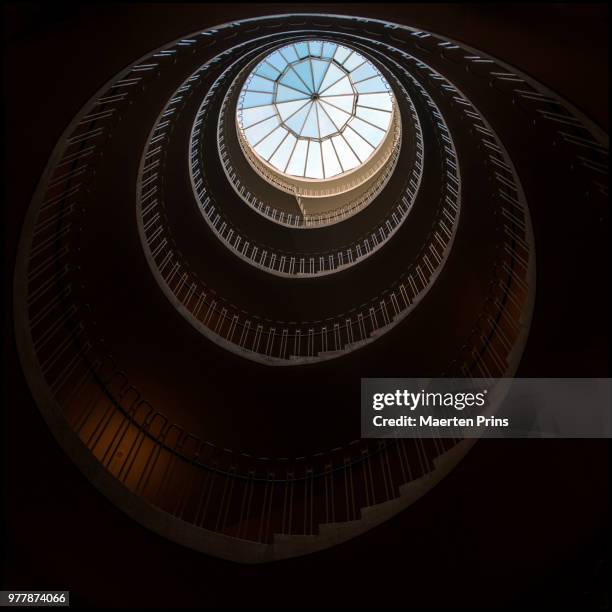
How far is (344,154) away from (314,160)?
1.04 meters

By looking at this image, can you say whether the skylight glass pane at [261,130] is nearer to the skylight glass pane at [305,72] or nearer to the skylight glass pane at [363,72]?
the skylight glass pane at [305,72]

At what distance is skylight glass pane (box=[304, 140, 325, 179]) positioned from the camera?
1495cm

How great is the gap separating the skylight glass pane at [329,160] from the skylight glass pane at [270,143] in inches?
56.0

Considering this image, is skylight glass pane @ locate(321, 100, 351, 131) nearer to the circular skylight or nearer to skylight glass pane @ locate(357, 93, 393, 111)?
the circular skylight

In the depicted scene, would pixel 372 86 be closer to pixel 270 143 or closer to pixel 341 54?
pixel 341 54

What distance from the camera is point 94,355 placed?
27.2 feet

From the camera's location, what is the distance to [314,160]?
1498cm

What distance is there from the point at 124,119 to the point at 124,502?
19.4ft

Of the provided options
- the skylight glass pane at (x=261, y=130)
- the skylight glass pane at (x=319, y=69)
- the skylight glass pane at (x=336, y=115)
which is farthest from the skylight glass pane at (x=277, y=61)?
the skylight glass pane at (x=336, y=115)

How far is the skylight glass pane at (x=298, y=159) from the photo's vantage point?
1479cm

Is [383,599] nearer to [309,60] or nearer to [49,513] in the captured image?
[49,513]

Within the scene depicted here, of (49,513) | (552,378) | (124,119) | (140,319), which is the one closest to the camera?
(49,513)

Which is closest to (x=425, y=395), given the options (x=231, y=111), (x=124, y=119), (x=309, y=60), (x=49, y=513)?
(x=49, y=513)

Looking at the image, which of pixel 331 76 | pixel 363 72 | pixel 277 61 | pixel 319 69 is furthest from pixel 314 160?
pixel 277 61
